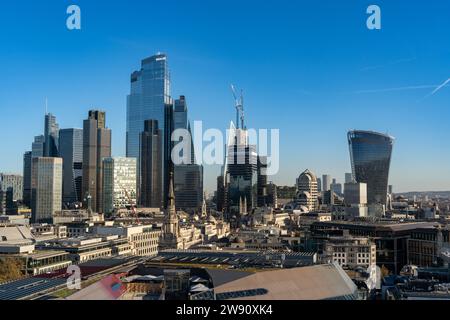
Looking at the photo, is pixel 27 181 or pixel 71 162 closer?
pixel 27 181

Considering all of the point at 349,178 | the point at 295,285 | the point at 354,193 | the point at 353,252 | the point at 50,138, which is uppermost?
the point at 50,138

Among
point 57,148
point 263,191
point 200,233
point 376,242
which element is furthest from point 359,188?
point 57,148

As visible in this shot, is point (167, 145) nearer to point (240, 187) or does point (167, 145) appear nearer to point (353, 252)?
point (240, 187)

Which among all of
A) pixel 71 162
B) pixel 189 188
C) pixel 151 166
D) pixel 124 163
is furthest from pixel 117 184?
pixel 151 166

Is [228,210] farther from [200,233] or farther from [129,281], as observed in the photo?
[129,281]

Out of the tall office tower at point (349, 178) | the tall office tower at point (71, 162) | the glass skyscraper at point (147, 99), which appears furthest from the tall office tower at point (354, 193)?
the tall office tower at point (71, 162)

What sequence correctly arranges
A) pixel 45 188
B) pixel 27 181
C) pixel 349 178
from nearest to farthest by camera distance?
pixel 45 188 → pixel 27 181 → pixel 349 178
